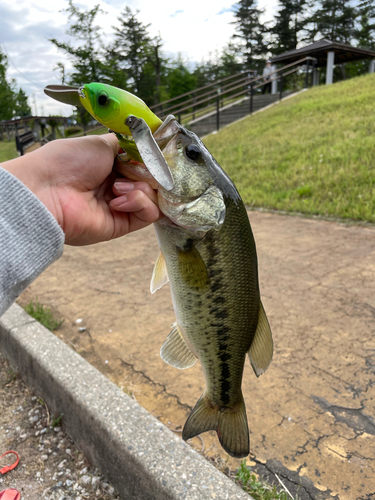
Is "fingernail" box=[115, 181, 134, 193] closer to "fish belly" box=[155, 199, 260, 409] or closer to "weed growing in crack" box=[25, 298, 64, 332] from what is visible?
"fish belly" box=[155, 199, 260, 409]

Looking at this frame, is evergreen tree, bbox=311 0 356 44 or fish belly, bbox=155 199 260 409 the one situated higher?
evergreen tree, bbox=311 0 356 44

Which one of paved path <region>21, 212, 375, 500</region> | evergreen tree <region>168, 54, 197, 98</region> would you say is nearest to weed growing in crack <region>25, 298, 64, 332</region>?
paved path <region>21, 212, 375, 500</region>

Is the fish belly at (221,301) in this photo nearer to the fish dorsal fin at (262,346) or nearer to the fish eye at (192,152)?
the fish dorsal fin at (262,346)

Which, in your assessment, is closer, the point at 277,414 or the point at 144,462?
the point at 144,462

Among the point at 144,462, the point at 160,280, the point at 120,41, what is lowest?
the point at 144,462

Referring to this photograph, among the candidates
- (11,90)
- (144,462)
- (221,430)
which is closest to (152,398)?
(144,462)

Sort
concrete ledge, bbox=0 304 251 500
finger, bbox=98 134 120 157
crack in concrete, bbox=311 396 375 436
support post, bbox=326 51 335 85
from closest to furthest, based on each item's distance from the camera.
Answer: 1. finger, bbox=98 134 120 157
2. concrete ledge, bbox=0 304 251 500
3. crack in concrete, bbox=311 396 375 436
4. support post, bbox=326 51 335 85

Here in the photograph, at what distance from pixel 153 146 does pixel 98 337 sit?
9.66 feet

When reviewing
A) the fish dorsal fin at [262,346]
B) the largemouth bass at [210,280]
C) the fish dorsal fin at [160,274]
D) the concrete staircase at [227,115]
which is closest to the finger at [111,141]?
the largemouth bass at [210,280]

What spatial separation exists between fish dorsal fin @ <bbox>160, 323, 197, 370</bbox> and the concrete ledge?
67 cm

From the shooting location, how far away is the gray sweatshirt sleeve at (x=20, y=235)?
135 centimetres

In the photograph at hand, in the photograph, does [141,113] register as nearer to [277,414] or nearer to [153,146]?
[153,146]

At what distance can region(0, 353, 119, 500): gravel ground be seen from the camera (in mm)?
2174

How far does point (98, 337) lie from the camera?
12.0 ft
